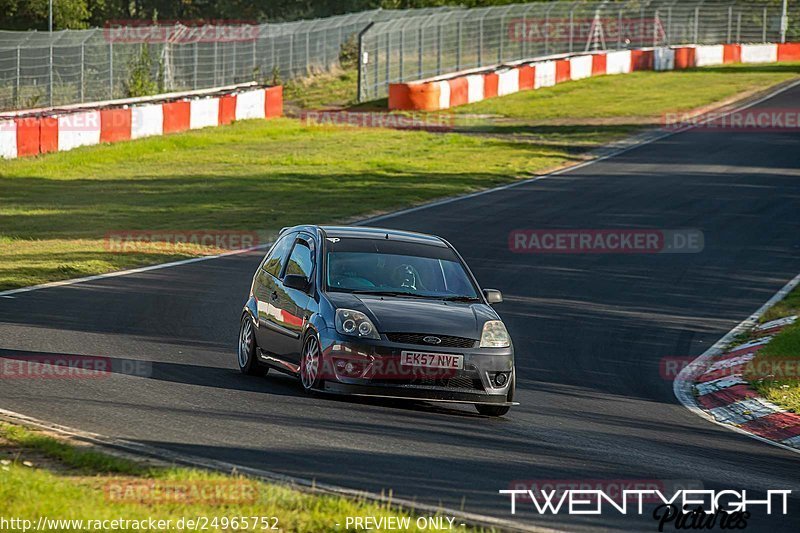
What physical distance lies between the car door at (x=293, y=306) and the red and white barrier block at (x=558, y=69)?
33.7 metres

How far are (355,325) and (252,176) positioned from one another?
815 inches

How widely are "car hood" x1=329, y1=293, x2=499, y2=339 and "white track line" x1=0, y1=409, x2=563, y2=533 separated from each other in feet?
8.96

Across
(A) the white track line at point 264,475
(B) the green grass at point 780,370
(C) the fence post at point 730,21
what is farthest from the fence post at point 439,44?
(A) the white track line at point 264,475

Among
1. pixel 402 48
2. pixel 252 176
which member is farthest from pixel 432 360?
pixel 402 48

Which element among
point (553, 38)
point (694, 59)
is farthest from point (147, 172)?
point (694, 59)

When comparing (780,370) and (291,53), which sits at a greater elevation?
(291,53)

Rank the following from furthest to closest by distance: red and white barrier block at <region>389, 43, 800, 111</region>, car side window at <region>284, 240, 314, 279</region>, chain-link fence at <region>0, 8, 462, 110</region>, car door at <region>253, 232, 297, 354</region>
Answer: red and white barrier block at <region>389, 43, 800, 111</region>
chain-link fence at <region>0, 8, 462, 110</region>
car door at <region>253, 232, 297, 354</region>
car side window at <region>284, 240, 314, 279</region>

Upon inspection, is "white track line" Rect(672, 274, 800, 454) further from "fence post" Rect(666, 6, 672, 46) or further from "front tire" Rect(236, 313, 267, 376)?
"fence post" Rect(666, 6, 672, 46)

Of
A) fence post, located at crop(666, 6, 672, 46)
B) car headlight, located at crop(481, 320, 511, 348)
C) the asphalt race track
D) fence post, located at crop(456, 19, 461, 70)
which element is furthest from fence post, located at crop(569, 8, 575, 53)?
car headlight, located at crop(481, 320, 511, 348)

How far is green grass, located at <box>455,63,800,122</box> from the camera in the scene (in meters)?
44.7

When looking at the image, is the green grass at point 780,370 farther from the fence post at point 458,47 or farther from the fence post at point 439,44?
the fence post at point 458,47

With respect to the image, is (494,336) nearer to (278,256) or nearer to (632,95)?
(278,256)

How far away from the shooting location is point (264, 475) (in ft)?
24.6

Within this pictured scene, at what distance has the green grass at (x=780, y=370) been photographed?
12.5 metres
